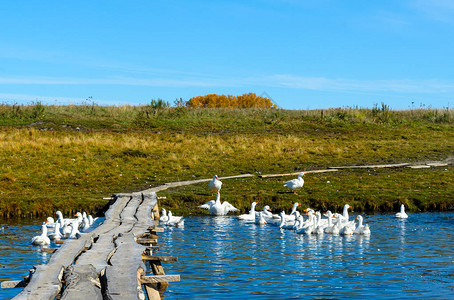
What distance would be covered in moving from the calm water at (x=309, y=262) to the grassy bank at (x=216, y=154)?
8075mm

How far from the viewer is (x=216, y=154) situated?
1953 inches

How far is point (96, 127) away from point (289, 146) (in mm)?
24758

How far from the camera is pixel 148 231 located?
2123 cm

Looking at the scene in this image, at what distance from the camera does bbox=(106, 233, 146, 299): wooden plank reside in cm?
1123

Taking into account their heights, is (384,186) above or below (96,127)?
below

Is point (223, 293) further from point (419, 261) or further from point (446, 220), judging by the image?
point (446, 220)

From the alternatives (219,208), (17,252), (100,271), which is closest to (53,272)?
(100,271)

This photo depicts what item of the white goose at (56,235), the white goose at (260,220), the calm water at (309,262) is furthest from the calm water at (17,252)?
the white goose at (260,220)

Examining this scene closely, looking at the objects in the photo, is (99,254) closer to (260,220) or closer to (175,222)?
(175,222)

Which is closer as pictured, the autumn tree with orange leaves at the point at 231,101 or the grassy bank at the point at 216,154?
the grassy bank at the point at 216,154

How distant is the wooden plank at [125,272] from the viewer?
36.8 ft

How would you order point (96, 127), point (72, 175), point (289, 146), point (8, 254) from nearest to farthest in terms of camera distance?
point (8, 254)
point (72, 175)
point (289, 146)
point (96, 127)

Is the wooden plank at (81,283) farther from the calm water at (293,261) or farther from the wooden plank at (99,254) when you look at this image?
the calm water at (293,261)

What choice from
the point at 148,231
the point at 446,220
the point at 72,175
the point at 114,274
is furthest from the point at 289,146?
the point at 114,274
